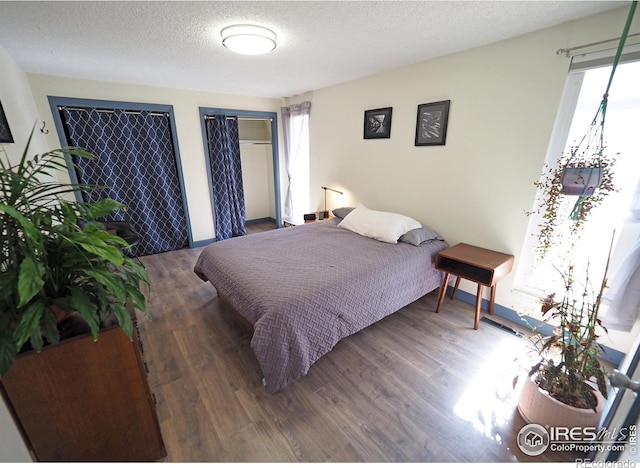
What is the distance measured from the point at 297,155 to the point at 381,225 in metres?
2.25

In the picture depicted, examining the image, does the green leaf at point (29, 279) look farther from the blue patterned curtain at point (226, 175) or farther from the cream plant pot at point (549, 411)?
the blue patterned curtain at point (226, 175)

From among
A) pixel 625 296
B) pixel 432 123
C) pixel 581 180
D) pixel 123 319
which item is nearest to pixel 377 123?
pixel 432 123

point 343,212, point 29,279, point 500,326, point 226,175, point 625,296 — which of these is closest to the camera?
point 29,279

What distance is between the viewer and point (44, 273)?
32.1 inches

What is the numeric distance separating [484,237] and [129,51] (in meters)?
3.48

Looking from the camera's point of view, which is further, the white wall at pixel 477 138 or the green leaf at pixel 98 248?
the white wall at pixel 477 138

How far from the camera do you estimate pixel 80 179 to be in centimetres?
324

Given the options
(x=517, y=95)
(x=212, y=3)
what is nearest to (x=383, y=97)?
(x=517, y=95)

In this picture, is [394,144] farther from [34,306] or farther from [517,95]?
[34,306]

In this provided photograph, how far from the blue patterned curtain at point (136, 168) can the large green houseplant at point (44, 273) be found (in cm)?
266

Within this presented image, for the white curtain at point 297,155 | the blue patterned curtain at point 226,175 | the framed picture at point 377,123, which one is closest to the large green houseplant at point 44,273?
the framed picture at point 377,123

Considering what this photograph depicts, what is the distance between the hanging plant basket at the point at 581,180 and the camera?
135cm

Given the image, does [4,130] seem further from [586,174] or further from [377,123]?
[586,174]

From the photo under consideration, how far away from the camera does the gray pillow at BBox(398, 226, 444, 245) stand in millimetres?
2528
